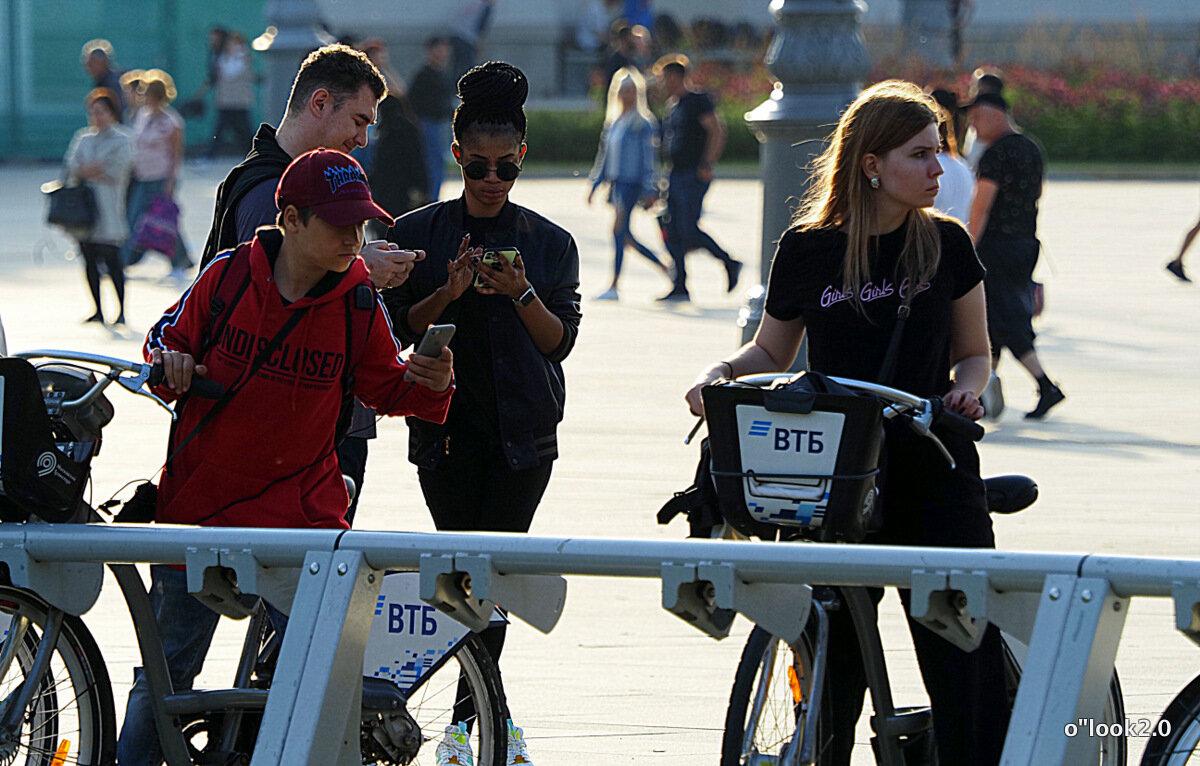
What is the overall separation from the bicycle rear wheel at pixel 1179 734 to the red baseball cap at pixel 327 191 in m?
1.97

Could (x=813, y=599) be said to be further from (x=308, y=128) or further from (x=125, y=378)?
(x=308, y=128)

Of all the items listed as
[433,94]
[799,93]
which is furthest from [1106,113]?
[799,93]

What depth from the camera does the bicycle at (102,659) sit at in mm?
3873

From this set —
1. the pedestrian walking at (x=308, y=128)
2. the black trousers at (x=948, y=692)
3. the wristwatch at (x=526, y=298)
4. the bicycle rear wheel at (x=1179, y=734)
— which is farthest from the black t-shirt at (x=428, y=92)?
the bicycle rear wheel at (x=1179, y=734)

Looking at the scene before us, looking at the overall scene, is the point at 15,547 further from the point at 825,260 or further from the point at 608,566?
the point at 825,260

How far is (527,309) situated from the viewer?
453 centimetres

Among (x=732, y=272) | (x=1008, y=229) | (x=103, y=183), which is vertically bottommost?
(x=732, y=272)

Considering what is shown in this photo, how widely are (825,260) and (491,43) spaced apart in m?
32.3

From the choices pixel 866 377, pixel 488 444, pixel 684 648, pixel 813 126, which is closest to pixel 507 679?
pixel 684 648

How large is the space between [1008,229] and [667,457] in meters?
2.71

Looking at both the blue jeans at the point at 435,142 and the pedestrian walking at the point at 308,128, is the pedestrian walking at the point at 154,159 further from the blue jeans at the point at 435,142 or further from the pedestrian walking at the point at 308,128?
→ the pedestrian walking at the point at 308,128

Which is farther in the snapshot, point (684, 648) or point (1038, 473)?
point (1038, 473)

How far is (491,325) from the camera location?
4.63m

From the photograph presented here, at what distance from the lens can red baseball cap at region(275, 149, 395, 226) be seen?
12.6 feet
